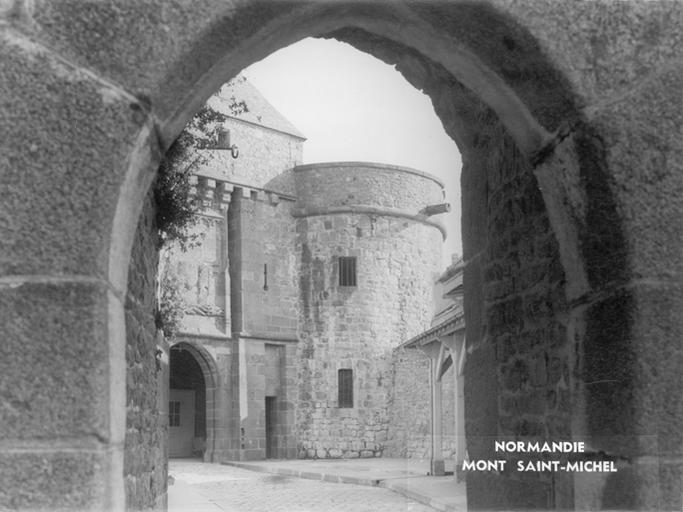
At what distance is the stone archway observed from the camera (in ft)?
9.35

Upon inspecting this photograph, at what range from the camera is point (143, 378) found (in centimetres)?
540

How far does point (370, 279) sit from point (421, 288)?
2078mm

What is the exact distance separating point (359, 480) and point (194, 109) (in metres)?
13.4

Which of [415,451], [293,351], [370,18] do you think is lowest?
[415,451]

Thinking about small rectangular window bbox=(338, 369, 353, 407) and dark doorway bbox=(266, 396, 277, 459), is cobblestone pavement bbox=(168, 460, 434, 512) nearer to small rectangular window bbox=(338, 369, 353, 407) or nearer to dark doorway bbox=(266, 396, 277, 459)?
dark doorway bbox=(266, 396, 277, 459)

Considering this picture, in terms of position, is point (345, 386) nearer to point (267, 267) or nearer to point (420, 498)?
point (267, 267)

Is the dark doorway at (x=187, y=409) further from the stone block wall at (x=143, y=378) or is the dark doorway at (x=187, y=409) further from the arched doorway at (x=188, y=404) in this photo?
the stone block wall at (x=143, y=378)

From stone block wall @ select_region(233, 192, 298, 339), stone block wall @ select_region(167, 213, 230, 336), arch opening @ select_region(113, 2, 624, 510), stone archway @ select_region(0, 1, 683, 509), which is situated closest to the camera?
stone archway @ select_region(0, 1, 683, 509)

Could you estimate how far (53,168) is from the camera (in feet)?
9.56

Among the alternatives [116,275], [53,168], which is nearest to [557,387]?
[116,275]

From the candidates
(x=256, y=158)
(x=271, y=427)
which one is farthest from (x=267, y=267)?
(x=271, y=427)

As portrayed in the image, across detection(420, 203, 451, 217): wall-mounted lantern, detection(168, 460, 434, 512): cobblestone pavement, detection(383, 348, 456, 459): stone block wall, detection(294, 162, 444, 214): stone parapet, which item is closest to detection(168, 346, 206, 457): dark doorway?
detection(383, 348, 456, 459): stone block wall

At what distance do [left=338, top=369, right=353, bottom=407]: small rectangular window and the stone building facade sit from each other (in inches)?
1.3

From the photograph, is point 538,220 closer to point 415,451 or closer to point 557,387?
point 557,387
